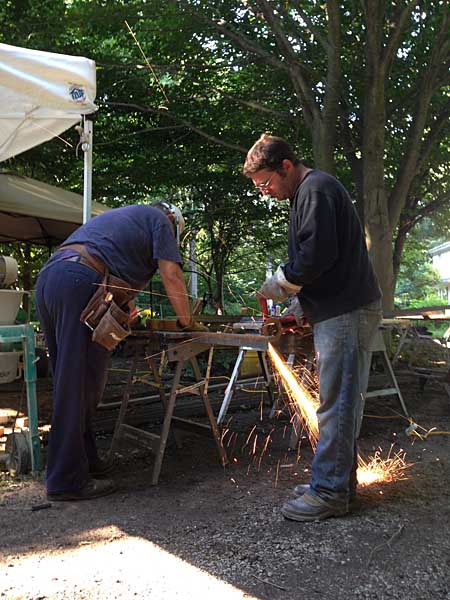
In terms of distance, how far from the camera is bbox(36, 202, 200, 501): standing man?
3.29 metres

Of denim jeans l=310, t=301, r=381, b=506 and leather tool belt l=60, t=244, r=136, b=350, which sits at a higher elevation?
leather tool belt l=60, t=244, r=136, b=350

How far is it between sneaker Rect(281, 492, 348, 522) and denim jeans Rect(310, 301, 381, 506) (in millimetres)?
35

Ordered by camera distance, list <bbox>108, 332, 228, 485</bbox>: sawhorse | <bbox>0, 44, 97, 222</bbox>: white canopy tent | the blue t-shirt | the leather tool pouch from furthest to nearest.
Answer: <bbox>0, 44, 97, 222</bbox>: white canopy tent < <bbox>108, 332, 228, 485</bbox>: sawhorse < the blue t-shirt < the leather tool pouch

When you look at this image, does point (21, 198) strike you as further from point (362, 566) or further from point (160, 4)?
point (362, 566)

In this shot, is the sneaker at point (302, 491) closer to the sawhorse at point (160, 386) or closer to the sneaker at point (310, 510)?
the sneaker at point (310, 510)

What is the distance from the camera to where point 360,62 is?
8.86 meters

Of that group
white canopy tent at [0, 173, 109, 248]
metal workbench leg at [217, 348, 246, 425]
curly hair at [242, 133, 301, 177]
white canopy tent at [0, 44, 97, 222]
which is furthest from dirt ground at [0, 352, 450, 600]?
white canopy tent at [0, 173, 109, 248]

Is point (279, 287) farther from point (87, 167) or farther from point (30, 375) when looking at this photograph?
point (87, 167)

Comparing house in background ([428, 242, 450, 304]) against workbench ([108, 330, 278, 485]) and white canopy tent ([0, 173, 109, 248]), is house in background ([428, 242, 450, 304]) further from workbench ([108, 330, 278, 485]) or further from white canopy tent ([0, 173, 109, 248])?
workbench ([108, 330, 278, 485])

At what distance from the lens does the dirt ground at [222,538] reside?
2.36 meters

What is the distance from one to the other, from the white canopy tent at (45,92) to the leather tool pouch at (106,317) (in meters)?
1.49

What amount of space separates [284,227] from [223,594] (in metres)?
10.6

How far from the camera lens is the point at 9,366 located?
6.69 metres

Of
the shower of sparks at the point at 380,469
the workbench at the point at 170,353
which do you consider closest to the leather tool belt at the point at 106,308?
the workbench at the point at 170,353
